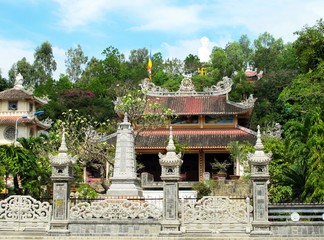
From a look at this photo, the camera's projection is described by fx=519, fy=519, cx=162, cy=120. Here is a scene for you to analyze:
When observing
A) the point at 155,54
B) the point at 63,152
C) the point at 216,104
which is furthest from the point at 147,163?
the point at 155,54

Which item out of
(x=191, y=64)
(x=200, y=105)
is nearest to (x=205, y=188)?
(x=200, y=105)

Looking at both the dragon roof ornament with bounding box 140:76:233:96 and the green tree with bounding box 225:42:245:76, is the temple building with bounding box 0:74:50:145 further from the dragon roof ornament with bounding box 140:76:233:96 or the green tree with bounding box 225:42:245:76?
the green tree with bounding box 225:42:245:76

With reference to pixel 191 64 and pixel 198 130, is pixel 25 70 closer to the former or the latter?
pixel 191 64

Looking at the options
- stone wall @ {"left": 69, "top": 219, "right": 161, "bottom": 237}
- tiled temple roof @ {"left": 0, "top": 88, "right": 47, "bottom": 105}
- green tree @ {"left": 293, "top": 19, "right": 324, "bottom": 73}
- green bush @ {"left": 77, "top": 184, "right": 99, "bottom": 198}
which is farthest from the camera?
tiled temple roof @ {"left": 0, "top": 88, "right": 47, "bottom": 105}

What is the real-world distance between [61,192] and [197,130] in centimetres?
2653

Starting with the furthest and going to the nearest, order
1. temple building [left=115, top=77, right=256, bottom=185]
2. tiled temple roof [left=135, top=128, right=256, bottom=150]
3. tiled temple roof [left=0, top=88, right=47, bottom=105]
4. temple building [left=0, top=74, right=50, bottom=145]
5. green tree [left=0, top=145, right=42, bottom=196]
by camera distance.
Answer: tiled temple roof [left=0, top=88, right=47, bottom=105]
temple building [left=0, top=74, right=50, bottom=145]
temple building [left=115, top=77, right=256, bottom=185]
tiled temple roof [left=135, top=128, right=256, bottom=150]
green tree [left=0, top=145, right=42, bottom=196]

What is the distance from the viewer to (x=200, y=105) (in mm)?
41594

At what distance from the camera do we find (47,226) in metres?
14.9

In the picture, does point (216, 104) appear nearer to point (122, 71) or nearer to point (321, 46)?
point (321, 46)

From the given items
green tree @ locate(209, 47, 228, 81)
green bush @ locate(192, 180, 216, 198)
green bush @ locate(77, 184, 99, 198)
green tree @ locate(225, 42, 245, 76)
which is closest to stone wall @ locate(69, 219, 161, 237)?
green bush @ locate(77, 184, 99, 198)

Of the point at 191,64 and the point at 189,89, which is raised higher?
the point at 191,64

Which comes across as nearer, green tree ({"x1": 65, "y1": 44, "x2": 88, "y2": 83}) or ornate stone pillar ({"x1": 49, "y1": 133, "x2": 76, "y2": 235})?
ornate stone pillar ({"x1": 49, "y1": 133, "x2": 76, "y2": 235})

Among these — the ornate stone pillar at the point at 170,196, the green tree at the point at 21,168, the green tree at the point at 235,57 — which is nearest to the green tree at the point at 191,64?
the green tree at the point at 235,57

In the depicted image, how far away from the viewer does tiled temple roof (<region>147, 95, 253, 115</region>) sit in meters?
40.3
